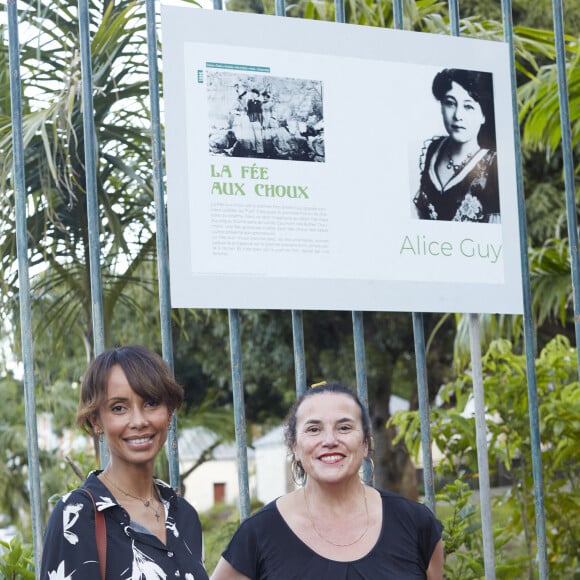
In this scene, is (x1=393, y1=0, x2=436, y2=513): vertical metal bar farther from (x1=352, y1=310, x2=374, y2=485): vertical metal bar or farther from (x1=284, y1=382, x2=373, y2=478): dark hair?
(x1=284, y1=382, x2=373, y2=478): dark hair

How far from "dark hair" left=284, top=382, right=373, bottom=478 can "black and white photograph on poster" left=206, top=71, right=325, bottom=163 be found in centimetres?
85

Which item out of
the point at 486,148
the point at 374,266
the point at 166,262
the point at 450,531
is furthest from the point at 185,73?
the point at 450,531

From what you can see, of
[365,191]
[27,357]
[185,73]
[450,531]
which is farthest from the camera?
[450,531]

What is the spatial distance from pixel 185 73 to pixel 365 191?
0.69 metres

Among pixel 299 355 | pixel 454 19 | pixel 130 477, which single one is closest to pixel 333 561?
pixel 130 477

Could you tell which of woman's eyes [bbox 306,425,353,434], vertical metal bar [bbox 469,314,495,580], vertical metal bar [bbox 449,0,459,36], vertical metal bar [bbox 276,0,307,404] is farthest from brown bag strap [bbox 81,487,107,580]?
vertical metal bar [bbox 449,0,459,36]

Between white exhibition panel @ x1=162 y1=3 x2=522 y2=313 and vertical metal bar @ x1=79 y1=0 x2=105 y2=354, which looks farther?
white exhibition panel @ x1=162 y1=3 x2=522 y2=313

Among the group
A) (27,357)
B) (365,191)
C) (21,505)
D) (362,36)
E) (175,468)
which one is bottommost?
(21,505)

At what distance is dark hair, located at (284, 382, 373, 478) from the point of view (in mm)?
2604

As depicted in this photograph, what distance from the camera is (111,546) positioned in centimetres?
206

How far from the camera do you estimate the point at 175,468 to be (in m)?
2.94

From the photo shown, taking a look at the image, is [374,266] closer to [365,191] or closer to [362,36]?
[365,191]

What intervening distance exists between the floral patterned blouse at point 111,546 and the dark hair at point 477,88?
1.82m

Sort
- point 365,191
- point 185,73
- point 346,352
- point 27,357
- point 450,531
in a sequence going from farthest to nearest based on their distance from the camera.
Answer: point 346,352
point 450,531
point 365,191
point 185,73
point 27,357
